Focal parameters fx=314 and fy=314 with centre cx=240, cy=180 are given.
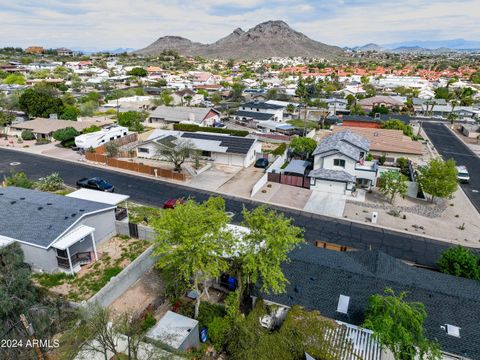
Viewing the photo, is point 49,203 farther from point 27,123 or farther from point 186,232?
point 27,123

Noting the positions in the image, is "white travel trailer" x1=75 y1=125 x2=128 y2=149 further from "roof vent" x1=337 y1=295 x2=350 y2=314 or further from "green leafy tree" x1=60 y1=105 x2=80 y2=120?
"roof vent" x1=337 y1=295 x2=350 y2=314

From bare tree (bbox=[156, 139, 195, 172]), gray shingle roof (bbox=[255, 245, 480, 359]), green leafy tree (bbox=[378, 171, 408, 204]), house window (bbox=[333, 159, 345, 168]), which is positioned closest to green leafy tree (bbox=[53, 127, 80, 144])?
bare tree (bbox=[156, 139, 195, 172])

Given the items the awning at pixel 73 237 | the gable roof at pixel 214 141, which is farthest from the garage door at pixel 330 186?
the awning at pixel 73 237

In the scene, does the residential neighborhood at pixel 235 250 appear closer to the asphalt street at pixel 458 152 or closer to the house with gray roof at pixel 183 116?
the asphalt street at pixel 458 152

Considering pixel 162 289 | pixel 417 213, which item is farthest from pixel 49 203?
pixel 417 213

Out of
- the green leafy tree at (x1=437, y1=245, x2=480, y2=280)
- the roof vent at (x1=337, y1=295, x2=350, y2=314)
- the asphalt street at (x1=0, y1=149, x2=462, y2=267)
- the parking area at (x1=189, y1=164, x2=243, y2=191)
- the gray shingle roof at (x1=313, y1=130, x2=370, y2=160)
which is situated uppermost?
the gray shingle roof at (x1=313, y1=130, x2=370, y2=160)
